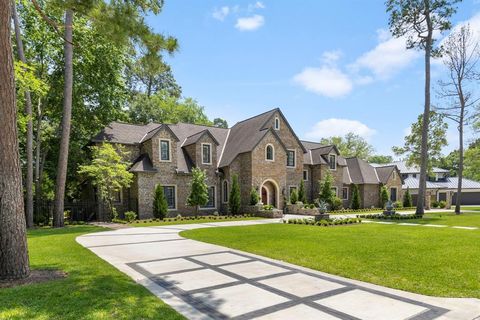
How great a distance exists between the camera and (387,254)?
8.43 meters

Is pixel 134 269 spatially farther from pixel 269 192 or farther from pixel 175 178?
pixel 269 192

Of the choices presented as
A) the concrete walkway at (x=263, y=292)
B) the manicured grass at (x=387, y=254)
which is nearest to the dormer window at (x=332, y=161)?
the manicured grass at (x=387, y=254)

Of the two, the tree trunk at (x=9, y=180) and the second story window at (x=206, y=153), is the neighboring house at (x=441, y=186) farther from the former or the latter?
the tree trunk at (x=9, y=180)

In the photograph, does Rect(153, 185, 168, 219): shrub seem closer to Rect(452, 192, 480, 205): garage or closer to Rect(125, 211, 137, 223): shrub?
Rect(125, 211, 137, 223): shrub

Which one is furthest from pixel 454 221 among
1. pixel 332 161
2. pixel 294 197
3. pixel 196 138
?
pixel 196 138

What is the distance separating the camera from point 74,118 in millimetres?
Result: 23141

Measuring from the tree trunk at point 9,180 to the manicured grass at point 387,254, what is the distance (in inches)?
230

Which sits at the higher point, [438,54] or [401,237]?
[438,54]

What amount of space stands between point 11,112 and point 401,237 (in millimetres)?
12615

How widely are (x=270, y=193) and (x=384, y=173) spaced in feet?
52.3

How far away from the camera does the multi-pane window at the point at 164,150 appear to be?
21.8m

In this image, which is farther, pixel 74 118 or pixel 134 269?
pixel 74 118

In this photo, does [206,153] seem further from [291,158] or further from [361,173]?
[361,173]

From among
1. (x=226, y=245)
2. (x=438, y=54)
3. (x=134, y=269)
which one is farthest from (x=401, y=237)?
(x=438, y=54)
